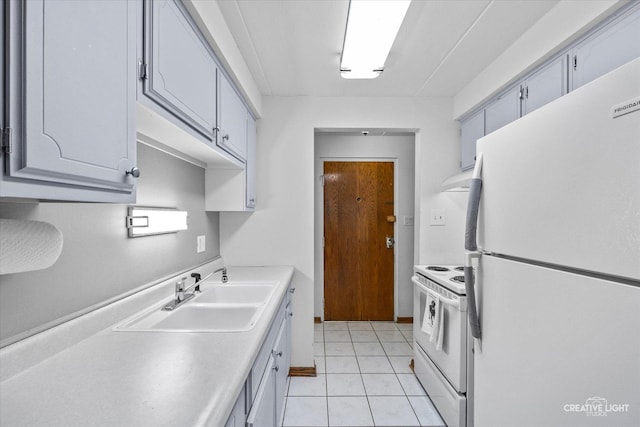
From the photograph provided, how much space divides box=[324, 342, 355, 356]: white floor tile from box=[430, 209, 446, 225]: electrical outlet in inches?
56.4

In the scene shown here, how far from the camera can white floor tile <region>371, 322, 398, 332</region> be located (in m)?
3.40

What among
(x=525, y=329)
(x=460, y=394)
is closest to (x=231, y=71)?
(x=525, y=329)

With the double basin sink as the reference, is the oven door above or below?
below

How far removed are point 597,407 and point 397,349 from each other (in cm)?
236

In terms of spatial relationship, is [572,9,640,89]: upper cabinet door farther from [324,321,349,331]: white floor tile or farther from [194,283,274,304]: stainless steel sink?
[324,321,349,331]: white floor tile

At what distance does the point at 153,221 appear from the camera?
4.69 feet

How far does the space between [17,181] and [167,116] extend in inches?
22.9

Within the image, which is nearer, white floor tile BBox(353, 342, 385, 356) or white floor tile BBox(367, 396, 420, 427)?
white floor tile BBox(367, 396, 420, 427)

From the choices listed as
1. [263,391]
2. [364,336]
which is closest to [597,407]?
[263,391]

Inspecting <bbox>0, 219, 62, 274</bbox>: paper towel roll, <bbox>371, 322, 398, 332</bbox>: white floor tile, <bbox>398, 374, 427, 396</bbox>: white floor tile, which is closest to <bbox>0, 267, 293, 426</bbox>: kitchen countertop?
<bbox>0, 219, 62, 274</bbox>: paper towel roll

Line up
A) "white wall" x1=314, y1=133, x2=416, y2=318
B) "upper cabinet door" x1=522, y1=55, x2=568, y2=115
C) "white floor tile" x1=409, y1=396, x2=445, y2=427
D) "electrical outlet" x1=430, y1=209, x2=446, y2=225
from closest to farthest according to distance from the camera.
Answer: "upper cabinet door" x1=522, y1=55, x2=568, y2=115 < "white floor tile" x1=409, y1=396, x2=445, y2=427 < "electrical outlet" x1=430, y1=209, x2=446, y2=225 < "white wall" x1=314, y1=133, x2=416, y2=318

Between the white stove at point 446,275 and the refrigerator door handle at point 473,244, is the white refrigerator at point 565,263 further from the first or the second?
the white stove at point 446,275

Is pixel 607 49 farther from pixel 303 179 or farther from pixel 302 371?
pixel 302 371

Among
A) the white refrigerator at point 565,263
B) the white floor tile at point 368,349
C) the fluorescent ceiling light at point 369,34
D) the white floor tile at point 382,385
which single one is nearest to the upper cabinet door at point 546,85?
the white refrigerator at point 565,263
